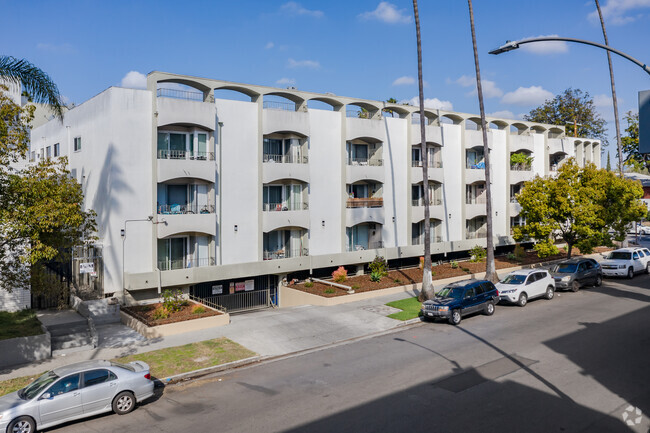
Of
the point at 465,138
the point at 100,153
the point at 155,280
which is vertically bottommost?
the point at 155,280

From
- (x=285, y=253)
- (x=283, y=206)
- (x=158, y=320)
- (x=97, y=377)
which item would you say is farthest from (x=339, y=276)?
(x=97, y=377)

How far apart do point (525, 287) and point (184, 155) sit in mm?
19683

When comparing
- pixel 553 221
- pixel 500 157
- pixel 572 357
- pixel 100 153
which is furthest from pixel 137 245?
pixel 500 157

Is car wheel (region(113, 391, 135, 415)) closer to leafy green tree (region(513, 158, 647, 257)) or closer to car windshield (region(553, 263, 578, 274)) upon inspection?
car windshield (region(553, 263, 578, 274))

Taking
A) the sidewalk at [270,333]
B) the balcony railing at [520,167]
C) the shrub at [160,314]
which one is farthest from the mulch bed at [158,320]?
the balcony railing at [520,167]

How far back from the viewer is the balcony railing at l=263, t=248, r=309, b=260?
31312 mm

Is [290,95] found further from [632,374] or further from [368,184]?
[632,374]

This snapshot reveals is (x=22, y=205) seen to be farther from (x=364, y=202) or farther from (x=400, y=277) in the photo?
(x=400, y=277)

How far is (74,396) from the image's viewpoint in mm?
12844

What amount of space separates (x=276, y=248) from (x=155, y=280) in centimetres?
857

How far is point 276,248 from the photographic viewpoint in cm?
3209

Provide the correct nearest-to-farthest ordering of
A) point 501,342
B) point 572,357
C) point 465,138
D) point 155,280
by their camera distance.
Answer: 1. point 572,357
2. point 501,342
3. point 155,280
4. point 465,138

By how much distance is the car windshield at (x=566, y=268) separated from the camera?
95.8 feet

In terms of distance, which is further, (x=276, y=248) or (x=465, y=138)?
(x=465, y=138)
